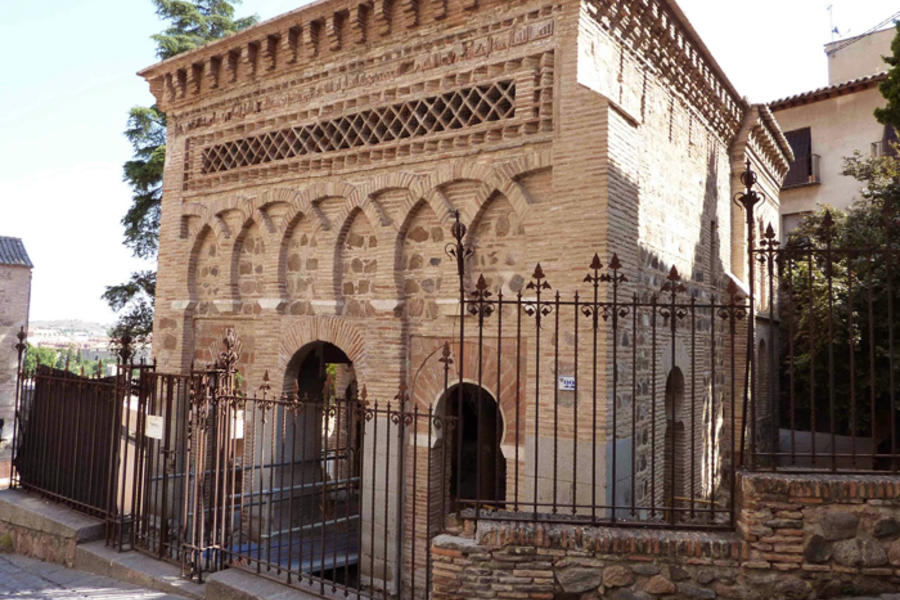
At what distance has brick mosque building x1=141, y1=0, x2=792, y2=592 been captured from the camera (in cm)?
689

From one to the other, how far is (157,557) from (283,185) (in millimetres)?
5009

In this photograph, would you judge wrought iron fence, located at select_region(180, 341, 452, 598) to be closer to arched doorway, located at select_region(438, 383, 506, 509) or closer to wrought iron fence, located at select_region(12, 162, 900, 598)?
wrought iron fence, located at select_region(12, 162, 900, 598)

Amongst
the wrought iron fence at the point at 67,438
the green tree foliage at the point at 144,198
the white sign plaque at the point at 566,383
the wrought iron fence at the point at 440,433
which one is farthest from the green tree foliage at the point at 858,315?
the green tree foliage at the point at 144,198

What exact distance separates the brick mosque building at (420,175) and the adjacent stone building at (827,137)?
8363 mm

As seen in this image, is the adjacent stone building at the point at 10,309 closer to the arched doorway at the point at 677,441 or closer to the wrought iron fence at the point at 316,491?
the wrought iron fence at the point at 316,491

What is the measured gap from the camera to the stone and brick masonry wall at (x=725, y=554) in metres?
3.96

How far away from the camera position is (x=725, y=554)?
410 centimetres

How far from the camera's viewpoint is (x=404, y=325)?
7.90 meters

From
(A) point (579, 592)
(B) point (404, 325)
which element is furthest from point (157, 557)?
(A) point (579, 592)

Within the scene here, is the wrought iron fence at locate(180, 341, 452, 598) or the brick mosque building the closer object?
the wrought iron fence at locate(180, 341, 452, 598)

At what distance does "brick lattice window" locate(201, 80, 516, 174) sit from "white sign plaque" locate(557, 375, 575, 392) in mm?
2926

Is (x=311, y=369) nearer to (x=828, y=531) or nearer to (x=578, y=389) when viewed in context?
(x=578, y=389)

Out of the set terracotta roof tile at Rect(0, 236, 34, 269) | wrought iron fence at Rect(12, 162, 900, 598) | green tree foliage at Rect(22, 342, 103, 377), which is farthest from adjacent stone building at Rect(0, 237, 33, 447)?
wrought iron fence at Rect(12, 162, 900, 598)

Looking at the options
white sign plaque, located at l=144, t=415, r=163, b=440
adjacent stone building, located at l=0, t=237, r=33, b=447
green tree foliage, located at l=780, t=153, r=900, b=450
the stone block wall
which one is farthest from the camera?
adjacent stone building, located at l=0, t=237, r=33, b=447
